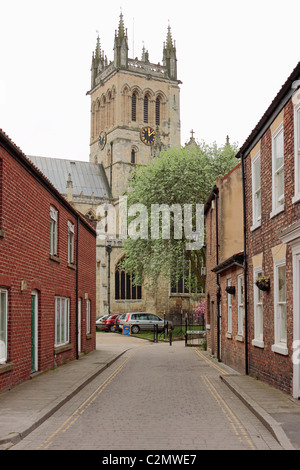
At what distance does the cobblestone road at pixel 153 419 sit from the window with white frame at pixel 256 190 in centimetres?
439

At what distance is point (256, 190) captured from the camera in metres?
15.0

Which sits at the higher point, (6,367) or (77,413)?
(6,367)

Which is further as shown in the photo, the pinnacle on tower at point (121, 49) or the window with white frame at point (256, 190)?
the pinnacle on tower at point (121, 49)

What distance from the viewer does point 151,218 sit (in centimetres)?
3775

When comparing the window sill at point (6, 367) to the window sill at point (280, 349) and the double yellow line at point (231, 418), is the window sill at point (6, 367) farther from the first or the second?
the window sill at point (280, 349)

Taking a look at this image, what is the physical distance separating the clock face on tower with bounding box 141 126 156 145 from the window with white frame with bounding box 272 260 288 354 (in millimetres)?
63325

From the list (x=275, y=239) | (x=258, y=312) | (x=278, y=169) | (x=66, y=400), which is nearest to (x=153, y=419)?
(x=66, y=400)

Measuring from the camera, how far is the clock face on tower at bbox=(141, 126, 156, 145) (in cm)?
7462

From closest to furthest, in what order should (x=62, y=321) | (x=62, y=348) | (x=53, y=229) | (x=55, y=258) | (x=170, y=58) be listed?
1. (x=55, y=258)
2. (x=53, y=229)
3. (x=62, y=348)
4. (x=62, y=321)
5. (x=170, y=58)

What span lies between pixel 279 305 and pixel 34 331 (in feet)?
21.4

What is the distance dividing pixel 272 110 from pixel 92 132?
70758 millimetres

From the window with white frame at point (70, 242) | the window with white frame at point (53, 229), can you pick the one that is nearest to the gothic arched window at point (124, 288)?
the window with white frame at point (70, 242)

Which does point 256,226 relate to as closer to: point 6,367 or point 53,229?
point 53,229

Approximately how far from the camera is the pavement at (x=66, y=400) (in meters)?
8.05
